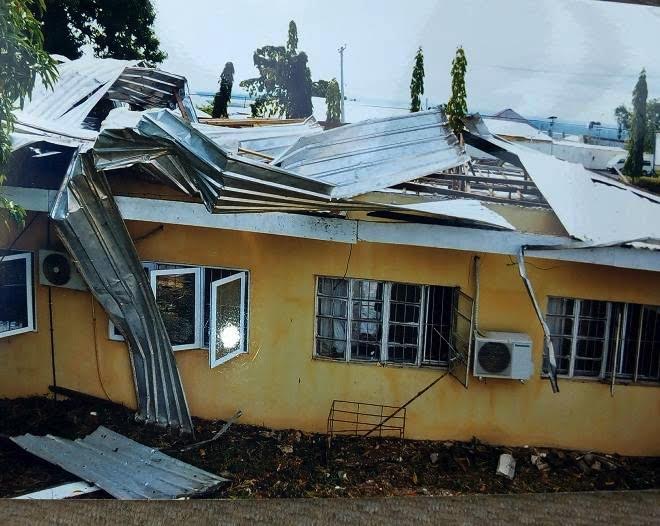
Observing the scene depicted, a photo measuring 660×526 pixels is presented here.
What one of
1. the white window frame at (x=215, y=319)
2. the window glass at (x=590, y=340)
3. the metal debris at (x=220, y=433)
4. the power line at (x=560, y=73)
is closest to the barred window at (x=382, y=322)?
the white window frame at (x=215, y=319)

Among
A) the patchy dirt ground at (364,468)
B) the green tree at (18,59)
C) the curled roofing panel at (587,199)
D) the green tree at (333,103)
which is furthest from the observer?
the patchy dirt ground at (364,468)

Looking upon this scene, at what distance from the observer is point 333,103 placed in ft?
8.19

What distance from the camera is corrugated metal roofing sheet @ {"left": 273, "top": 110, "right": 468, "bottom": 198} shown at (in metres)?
2.44

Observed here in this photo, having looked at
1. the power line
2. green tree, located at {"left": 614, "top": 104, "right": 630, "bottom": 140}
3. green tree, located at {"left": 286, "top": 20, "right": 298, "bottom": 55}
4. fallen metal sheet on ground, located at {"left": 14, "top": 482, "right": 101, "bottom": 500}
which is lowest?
fallen metal sheet on ground, located at {"left": 14, "top": 482, "right": 101, "bottom": 500}

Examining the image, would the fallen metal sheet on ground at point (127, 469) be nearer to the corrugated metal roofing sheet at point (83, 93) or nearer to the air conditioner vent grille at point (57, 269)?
the air conditioner vent grille at point (57, 269)

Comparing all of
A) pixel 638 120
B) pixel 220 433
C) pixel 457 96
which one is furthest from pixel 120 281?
pixel 638 120

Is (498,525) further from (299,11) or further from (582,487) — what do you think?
(299,11)

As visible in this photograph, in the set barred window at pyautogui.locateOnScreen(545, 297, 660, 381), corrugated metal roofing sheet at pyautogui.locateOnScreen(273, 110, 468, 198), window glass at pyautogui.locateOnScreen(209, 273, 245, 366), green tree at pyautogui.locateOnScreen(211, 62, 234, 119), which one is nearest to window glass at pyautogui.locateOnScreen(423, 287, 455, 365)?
barred window at pyautogui.locateOnScreen(545, 297, 660, 381)

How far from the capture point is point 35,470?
2.60 meters

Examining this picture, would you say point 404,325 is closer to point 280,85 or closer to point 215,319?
point 215,319

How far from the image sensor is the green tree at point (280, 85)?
2.46m

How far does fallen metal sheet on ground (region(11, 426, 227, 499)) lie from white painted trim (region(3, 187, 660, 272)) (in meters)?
0.96

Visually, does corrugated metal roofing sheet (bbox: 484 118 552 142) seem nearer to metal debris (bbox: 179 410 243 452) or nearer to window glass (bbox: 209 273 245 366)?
window glass (bbox: 209 273 245 366)

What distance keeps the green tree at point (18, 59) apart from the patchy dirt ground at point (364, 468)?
1261mm
